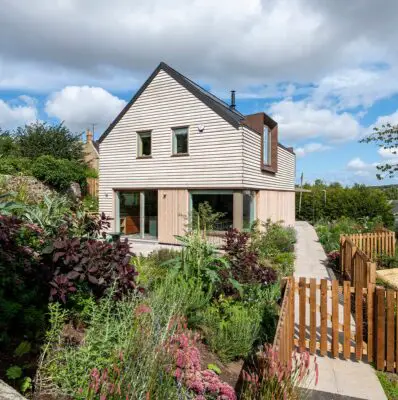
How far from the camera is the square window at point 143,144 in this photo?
15.5m

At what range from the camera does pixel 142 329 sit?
2.68 meters

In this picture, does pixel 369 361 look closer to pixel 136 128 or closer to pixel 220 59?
pixel 220 59

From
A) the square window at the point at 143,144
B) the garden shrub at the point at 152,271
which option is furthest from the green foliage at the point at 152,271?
the square window at the point at 143,144

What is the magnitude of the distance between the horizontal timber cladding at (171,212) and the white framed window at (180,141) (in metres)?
1.85

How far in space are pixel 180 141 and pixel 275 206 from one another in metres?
6.66

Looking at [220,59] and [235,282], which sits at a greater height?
[220,59]

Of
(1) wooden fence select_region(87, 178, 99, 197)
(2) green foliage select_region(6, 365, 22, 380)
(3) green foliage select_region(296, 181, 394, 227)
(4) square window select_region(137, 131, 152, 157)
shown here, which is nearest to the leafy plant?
(2) green foliage select_region(6, 365, 22, 380)

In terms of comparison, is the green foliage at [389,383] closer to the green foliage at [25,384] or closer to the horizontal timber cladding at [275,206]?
the green foliage at [25,384]

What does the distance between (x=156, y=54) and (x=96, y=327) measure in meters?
15.3

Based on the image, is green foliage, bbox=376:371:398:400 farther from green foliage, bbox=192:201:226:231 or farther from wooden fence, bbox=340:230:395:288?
green foliage, bbox=192:201:226:231

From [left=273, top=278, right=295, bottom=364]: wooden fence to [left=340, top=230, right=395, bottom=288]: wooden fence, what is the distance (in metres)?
1.89

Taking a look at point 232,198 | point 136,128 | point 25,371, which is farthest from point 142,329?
point 136,128

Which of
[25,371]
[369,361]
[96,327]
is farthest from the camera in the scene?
[369,361]

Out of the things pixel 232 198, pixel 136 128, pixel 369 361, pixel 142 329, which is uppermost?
pixel 136 128
